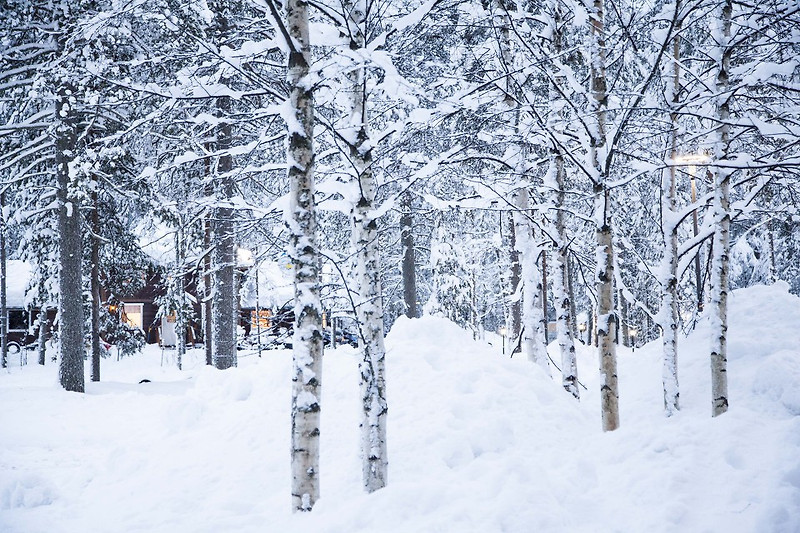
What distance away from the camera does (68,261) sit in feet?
43.3

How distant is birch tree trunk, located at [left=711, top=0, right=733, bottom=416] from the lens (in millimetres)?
6559

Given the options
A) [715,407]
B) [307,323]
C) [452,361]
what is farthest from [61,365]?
[715,407]

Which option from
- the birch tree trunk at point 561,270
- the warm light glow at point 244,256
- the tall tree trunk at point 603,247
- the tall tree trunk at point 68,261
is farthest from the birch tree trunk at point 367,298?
the tall tree trunk at point 68,261

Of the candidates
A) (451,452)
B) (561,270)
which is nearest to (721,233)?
(561,270)

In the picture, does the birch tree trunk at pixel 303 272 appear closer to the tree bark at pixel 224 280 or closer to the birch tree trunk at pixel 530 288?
the birch tree trunk at pixel 530 288

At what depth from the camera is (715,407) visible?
257 inches

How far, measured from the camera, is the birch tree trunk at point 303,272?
15.8 feet

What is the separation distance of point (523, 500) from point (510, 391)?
347 centimetres

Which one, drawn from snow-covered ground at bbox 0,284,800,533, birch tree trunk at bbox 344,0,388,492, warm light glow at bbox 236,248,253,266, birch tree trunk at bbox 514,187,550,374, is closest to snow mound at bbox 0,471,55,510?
snow-covered ground at bbox 0,284,800,533

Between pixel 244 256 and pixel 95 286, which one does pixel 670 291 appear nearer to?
pixel 244 256

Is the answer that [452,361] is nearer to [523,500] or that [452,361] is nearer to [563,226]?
[563,226]

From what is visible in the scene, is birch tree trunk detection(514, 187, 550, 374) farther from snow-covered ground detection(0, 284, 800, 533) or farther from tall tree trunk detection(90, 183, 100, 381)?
tall tree trunk detection(90, 183, 100, 381)

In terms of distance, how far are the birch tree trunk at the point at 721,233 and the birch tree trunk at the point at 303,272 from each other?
5294 millimetres

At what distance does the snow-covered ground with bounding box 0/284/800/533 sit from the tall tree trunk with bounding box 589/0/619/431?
663 mm
